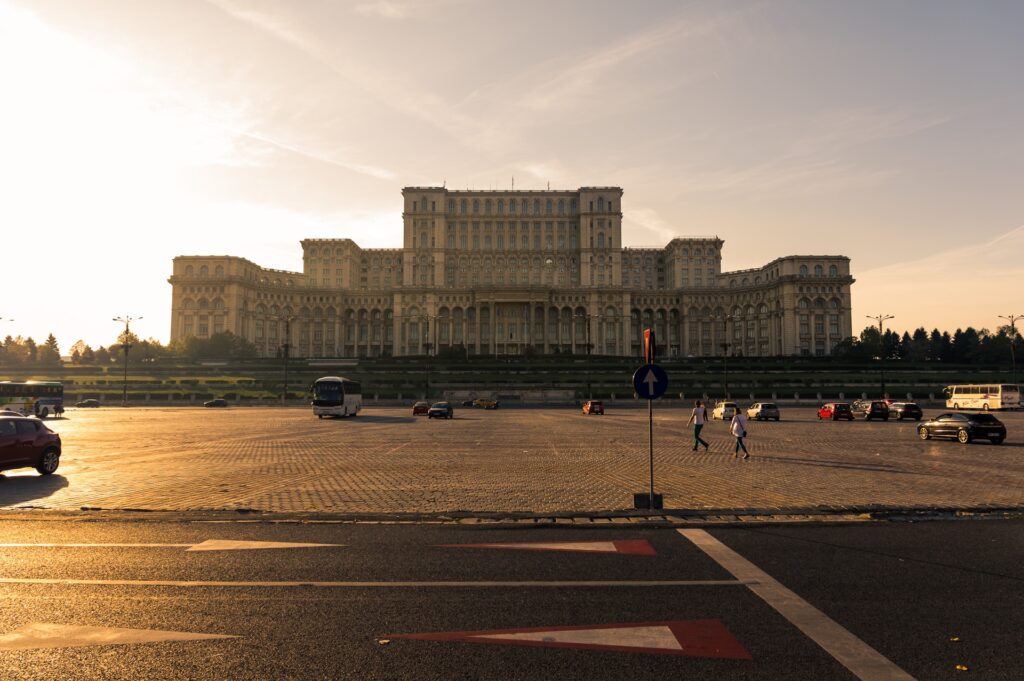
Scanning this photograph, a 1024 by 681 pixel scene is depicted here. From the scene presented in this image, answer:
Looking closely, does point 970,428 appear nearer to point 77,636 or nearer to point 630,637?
point 630,637

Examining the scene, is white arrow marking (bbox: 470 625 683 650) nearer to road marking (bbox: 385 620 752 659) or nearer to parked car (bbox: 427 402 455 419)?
road marking (bbox: 385 620 752 659)

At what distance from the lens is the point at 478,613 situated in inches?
244

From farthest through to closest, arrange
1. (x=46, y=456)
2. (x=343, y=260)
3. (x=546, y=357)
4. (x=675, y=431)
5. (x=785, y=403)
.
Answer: (x=343, y=260) → (x=546, y=357) → (x=785, y=403) → (x=675, y=431) → (x=46, y=456)

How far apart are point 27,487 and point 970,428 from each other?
32.4 m

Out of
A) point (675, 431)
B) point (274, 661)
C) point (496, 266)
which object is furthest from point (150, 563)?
point (496, 266)

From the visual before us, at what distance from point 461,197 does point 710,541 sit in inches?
6290

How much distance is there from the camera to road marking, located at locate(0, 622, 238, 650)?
5.43 metres

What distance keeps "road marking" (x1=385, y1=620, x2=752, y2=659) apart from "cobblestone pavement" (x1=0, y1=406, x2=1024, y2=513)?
5806mm

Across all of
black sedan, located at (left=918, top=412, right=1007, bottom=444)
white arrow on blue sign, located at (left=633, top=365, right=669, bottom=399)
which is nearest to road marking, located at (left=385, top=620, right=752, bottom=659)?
white arrow on blue sign, located at (left=633, top=365, right=669, bottom=399)

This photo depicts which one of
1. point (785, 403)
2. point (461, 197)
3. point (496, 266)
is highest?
point (461, 197)

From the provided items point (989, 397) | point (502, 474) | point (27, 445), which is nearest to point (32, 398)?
point (27, 445)

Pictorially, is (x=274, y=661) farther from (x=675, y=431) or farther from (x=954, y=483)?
(x=675, y=431)

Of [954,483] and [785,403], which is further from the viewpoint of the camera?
[785,403]

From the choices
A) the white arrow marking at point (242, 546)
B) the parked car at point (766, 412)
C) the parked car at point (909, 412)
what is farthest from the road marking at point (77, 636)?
the parked car at point (909, 412)
